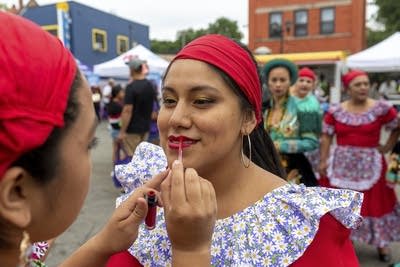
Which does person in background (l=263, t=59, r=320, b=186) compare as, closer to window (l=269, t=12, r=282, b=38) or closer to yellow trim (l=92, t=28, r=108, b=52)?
yellow trim (l=92, t=28, r=108, b=52)

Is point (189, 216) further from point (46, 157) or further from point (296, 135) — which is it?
point (296, 135)

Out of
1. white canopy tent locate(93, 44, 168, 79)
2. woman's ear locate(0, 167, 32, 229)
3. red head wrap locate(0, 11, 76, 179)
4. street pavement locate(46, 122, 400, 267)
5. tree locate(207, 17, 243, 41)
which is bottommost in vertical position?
street pavement locate(46, 122, 400, 267)

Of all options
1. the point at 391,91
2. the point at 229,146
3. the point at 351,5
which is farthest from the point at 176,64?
the point at 351,5

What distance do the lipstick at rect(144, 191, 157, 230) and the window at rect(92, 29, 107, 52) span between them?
20767 mm

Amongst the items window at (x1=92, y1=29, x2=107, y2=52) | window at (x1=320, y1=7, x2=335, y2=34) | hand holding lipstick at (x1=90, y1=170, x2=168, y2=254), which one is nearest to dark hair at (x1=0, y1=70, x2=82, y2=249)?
hand holding lipstick at (x1=90, y1=170, x2=168, y2=254)

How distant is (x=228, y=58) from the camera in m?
1.38

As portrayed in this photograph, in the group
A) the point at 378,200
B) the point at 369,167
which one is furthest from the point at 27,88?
the point at 378,200

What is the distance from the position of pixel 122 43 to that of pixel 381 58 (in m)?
18.0

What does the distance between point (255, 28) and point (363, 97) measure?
25035mm

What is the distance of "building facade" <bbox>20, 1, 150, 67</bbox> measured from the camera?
63.6ft

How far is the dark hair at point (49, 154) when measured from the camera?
77 centimetres

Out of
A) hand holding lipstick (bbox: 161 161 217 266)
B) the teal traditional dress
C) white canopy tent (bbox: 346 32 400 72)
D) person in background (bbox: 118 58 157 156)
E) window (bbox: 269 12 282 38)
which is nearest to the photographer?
hand holding lipstick (bbox: 161 161 217 266)

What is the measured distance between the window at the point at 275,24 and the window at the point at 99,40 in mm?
10795

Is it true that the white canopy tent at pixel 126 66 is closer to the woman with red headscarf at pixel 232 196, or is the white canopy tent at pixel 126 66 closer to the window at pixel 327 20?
the woman with red headscarf at pixel 232 196
